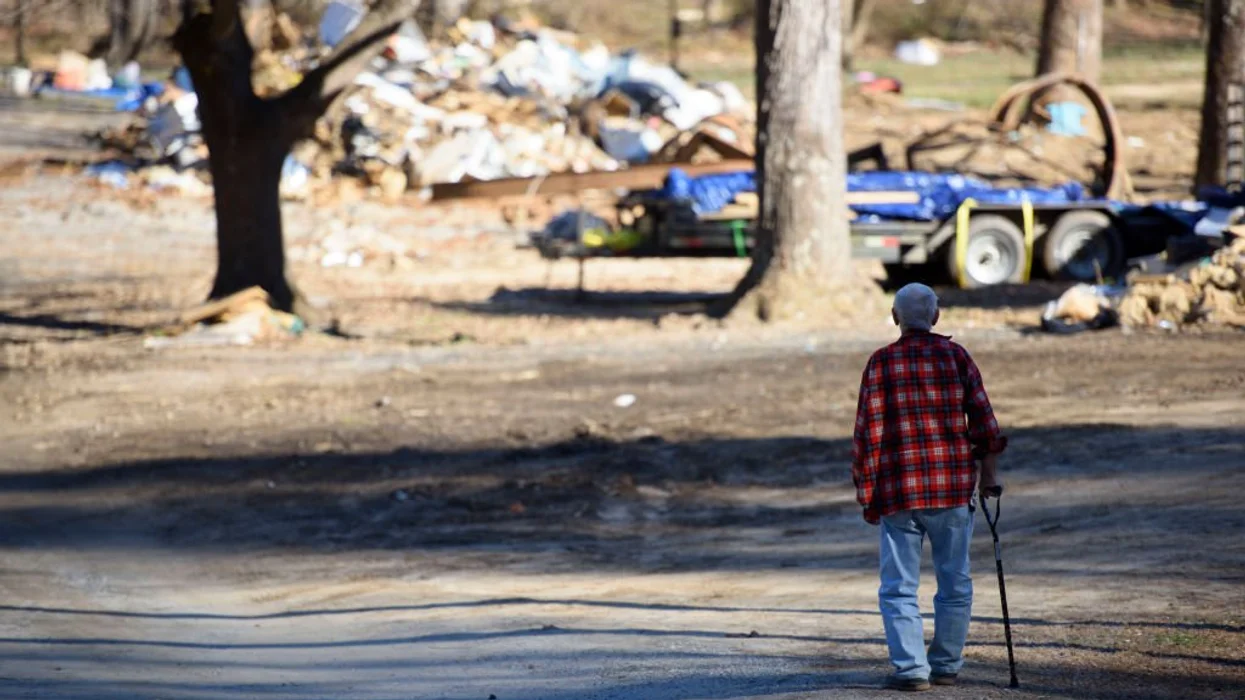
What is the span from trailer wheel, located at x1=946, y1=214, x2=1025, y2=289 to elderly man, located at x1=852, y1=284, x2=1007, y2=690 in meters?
13.1

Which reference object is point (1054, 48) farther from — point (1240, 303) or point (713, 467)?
point (713, 467)

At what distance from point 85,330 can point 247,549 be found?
353 inches

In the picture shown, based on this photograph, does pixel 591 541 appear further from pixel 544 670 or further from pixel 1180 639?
pixel 1180 639

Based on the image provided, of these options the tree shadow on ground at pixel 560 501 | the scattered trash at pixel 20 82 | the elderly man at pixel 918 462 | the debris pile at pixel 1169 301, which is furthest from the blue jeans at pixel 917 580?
the scattered trash at pixel 20 82

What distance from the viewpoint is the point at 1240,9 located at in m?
21.9

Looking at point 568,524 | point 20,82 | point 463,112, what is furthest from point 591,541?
point 20,82

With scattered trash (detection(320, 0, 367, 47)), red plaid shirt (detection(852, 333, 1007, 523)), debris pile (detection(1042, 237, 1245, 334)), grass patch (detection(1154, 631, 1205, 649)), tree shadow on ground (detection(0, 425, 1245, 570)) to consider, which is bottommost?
tree shadow on ground (detection(0, 425, 1245, 570))

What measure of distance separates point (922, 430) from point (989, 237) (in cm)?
1344

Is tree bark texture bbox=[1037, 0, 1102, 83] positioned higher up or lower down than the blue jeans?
higher up

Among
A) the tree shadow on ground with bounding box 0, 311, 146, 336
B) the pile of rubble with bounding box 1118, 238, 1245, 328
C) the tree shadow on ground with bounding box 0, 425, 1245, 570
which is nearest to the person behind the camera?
the tree shadow on ground with bounding box 0, 425, 1245, 570

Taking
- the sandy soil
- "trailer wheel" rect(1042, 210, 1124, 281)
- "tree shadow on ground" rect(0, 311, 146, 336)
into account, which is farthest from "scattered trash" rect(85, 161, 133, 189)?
"trailer wheel" rect(1042, 210, 1124, 281)

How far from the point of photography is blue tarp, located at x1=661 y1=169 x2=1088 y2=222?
19.0 metres

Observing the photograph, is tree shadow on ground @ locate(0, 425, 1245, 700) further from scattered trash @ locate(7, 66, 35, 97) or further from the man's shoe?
scattered trash @ locate(7, 66, 35, 97)

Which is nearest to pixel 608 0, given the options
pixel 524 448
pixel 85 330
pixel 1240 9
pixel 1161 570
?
pixel 1240 9
